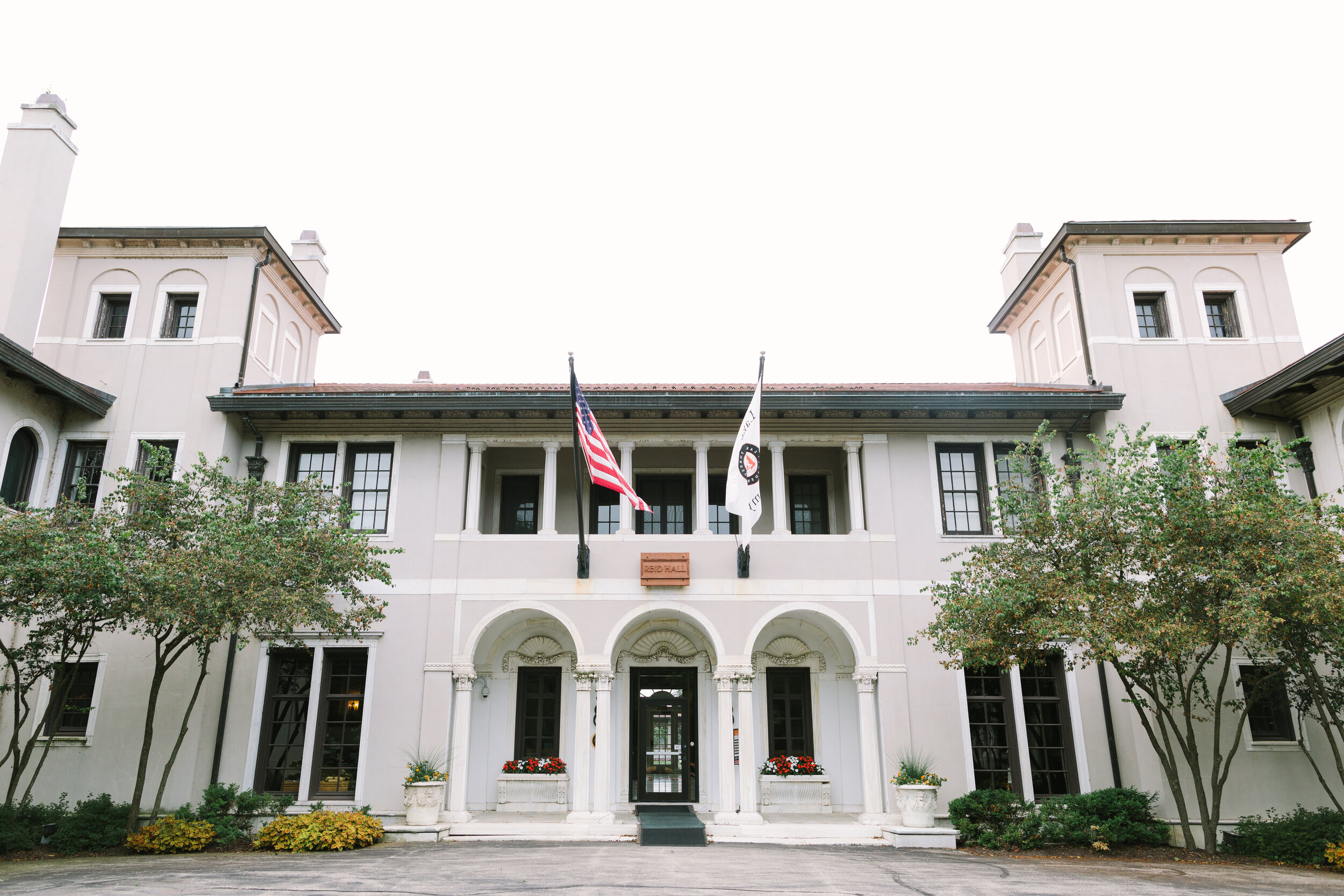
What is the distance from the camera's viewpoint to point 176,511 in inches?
536

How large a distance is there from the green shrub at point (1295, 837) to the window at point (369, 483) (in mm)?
14998

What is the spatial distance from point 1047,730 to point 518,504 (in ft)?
35.3

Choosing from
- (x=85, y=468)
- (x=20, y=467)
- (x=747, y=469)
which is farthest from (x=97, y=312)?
(x=747, y=469)

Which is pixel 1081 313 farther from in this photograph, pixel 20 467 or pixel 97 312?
pixel 20 467

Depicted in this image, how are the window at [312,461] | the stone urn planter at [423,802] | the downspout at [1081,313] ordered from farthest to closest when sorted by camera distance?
1. the downspout at [1081,313]
2. the window at [312,461]
3. the stone urn planter at [423,802]

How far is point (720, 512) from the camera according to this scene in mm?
18203

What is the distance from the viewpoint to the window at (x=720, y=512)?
17641mm

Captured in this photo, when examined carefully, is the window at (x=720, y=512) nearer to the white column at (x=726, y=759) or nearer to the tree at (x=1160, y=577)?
the white column at (x=726, y=759)

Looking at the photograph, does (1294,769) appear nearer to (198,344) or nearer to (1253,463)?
(1253,463)

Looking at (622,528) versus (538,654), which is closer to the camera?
(622,528)

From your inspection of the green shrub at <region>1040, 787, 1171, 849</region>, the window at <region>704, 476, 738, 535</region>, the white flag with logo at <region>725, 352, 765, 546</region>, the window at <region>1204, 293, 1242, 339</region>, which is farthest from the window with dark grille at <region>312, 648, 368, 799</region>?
the window at <region>1204, 293, 1242, 339</region>

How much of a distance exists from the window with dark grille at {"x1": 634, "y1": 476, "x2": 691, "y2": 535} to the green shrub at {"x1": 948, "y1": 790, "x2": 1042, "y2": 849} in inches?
282

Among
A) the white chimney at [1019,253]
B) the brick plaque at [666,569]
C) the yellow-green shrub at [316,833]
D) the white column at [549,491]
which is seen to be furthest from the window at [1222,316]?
the yellow-green shrub at [316,833]

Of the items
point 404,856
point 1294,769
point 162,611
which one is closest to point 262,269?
point 162,611
